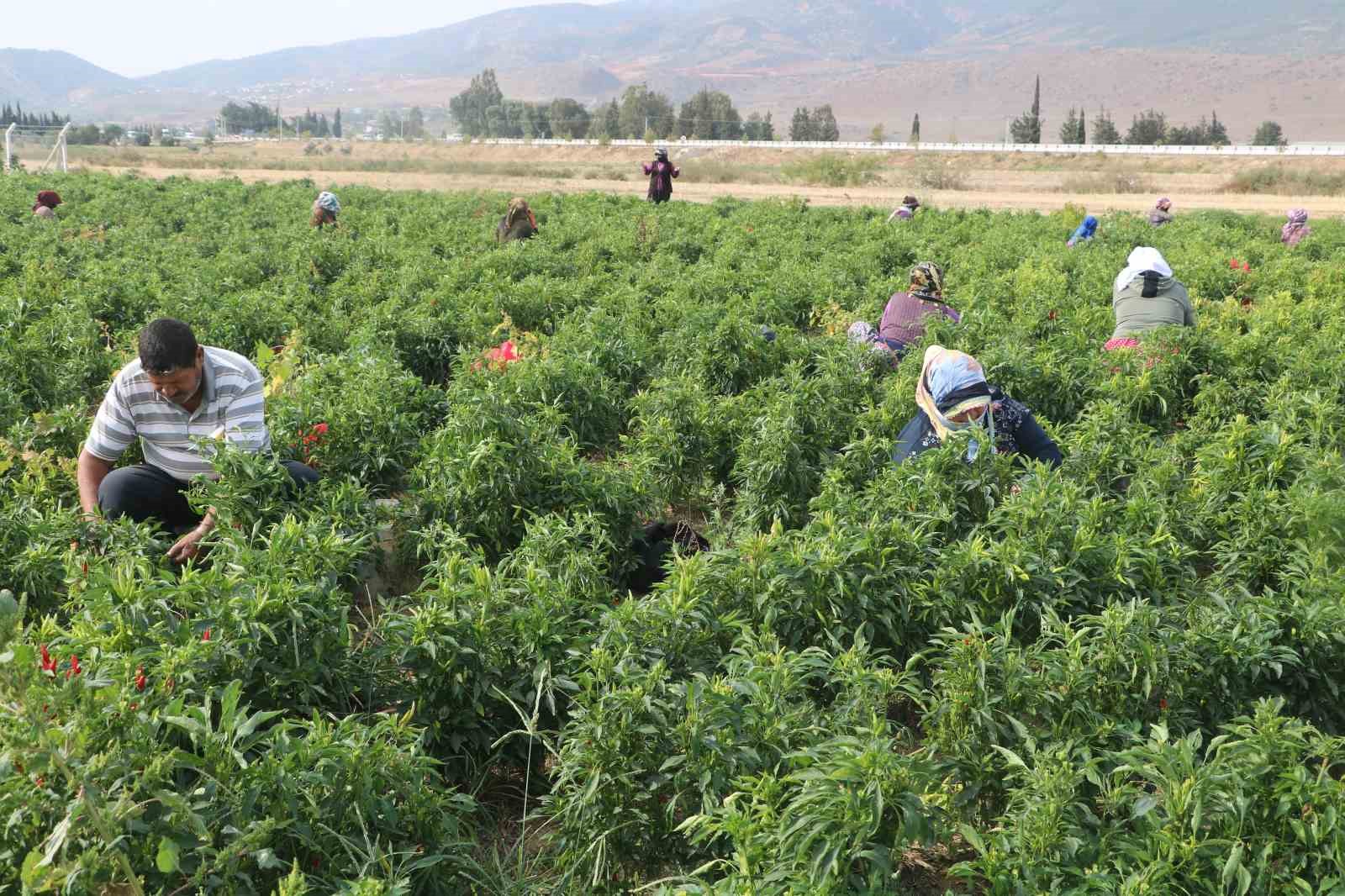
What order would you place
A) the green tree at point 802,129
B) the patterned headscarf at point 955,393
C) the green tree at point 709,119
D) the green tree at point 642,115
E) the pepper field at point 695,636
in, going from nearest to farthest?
the pepper field at point 695,636, the patterned headscarf at point 955,393, the green tree at point 709,119, the green tree at point 642,115, the green tree at point 802,129

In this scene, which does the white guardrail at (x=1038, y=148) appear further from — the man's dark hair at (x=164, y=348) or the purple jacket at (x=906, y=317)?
the man's dark hair at (x=164, y=348)

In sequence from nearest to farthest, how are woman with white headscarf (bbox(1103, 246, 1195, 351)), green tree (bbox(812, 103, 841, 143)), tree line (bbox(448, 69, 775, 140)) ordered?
woman with white headscarf (bbox(1103, 246, 1195, 351)), tree line (bbox(448, 69, 775, 140)), green tree (bbox(812, 103, 841, 143))

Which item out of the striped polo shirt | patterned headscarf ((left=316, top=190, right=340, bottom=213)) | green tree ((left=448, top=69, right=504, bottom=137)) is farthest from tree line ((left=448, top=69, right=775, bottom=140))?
the striped polo shirt

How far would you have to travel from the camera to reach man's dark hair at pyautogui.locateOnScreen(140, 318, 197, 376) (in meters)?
4.68

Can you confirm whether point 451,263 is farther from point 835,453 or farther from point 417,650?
point 417,650

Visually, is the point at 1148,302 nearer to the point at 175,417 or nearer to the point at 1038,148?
the point at 175,417

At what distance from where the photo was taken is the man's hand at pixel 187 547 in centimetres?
461

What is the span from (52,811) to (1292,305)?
32.9 ft

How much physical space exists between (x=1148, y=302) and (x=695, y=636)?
19.3ft

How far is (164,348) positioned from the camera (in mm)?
4672

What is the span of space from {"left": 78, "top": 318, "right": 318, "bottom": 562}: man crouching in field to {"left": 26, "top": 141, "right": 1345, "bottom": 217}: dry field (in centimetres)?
2049

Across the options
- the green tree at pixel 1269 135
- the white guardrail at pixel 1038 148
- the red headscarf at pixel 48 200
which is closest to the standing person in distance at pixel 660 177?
the red headscarf at pixel 48 200

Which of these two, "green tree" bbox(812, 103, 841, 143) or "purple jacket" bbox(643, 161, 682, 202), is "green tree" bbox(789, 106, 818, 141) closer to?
"green tree" bbox(812, 103, 841, 143)

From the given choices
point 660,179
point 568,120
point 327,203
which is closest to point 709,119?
point 568,120
